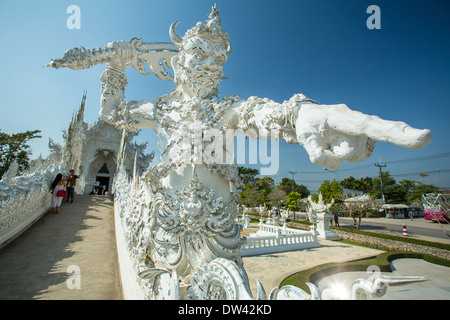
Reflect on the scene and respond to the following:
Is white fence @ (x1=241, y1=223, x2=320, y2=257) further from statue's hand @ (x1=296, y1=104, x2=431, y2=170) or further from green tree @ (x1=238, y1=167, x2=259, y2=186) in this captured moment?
green tree @ (x1=238, y1=167, x2=259, y2=186)

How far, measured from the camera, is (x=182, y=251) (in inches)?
74.2

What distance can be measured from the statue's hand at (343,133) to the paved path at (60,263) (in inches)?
118

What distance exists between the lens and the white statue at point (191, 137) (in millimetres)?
1795

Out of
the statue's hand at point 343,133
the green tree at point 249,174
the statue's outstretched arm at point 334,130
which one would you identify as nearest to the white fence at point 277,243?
the statue's outstretched arm at point 334,130

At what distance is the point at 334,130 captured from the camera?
1188 millimetres

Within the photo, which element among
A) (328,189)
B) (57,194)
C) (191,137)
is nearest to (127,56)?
(191,137)

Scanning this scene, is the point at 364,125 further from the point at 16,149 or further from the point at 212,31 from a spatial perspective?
the point at 16,149

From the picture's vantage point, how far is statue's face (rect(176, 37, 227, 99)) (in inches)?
87.3

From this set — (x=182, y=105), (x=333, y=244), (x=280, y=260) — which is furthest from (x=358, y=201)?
(x=182, y=105)

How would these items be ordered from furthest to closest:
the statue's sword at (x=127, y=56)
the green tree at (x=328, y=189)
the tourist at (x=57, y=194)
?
1. the green tree at (x=328, y=189)
2. the tourist at (x=57, y=194)
3. the statue's sword at (x=127, y=56)

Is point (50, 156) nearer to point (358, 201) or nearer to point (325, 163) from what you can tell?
point (325, 163)

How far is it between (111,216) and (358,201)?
1770 centimetres

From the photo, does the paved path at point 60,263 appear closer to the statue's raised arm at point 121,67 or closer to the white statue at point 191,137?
the white statue at point 191,137

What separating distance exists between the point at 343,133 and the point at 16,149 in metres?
31.5
